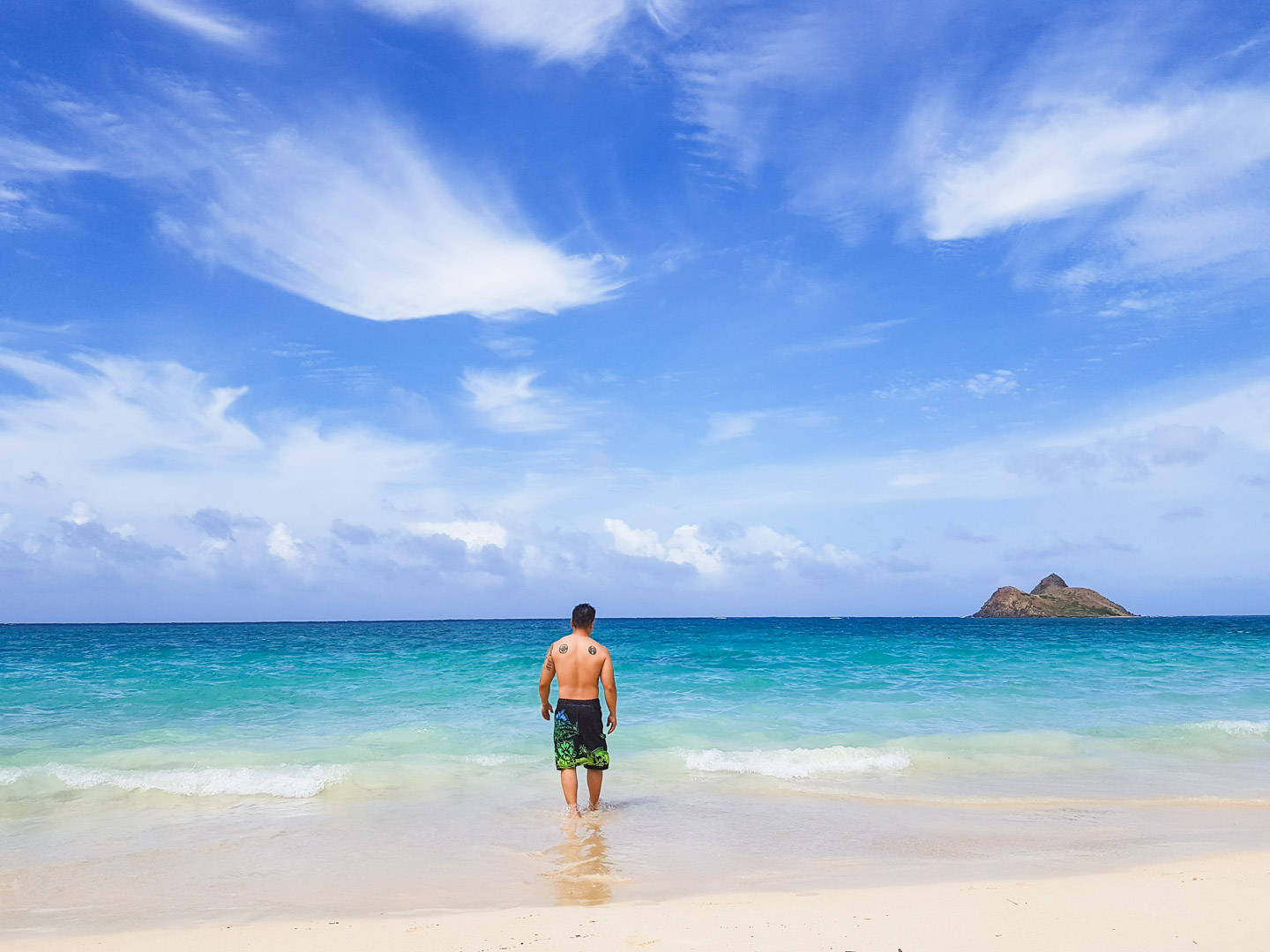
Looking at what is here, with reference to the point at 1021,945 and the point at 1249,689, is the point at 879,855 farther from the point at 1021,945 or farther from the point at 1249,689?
the point at 1249,689

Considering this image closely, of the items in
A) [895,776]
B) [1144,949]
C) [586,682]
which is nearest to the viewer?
[1144,949]

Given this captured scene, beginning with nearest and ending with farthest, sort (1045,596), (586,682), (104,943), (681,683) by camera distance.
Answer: (104,943) → (586,682) → (681,683) → (1045,596)

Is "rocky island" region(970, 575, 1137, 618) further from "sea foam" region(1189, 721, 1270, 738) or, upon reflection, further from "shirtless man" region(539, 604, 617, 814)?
"shirtless man" region(539, 604, 617, 814)

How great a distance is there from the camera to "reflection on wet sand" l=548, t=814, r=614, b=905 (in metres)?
5.52

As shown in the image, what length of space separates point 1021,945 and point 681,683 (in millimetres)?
14402

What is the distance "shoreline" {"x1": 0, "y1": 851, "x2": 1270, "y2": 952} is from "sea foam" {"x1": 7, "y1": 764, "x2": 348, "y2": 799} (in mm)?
4138

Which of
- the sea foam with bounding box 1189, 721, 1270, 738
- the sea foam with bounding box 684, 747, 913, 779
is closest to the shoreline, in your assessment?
the sea foam with bounding box 684, 747, 913, 779

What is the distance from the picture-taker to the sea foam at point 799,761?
9.95 meters

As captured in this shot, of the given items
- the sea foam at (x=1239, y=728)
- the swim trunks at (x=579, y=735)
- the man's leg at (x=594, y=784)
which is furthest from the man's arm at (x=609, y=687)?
the sea foam at (x=1239, y=728)

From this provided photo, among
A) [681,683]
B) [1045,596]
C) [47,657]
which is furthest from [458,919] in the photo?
[1045,596]

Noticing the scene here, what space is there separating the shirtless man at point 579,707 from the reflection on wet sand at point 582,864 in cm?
41

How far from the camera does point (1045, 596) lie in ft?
339

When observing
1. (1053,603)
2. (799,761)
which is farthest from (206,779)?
(1053,603)

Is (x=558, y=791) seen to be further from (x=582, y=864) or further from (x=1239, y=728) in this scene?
(x=1239, y=728)
